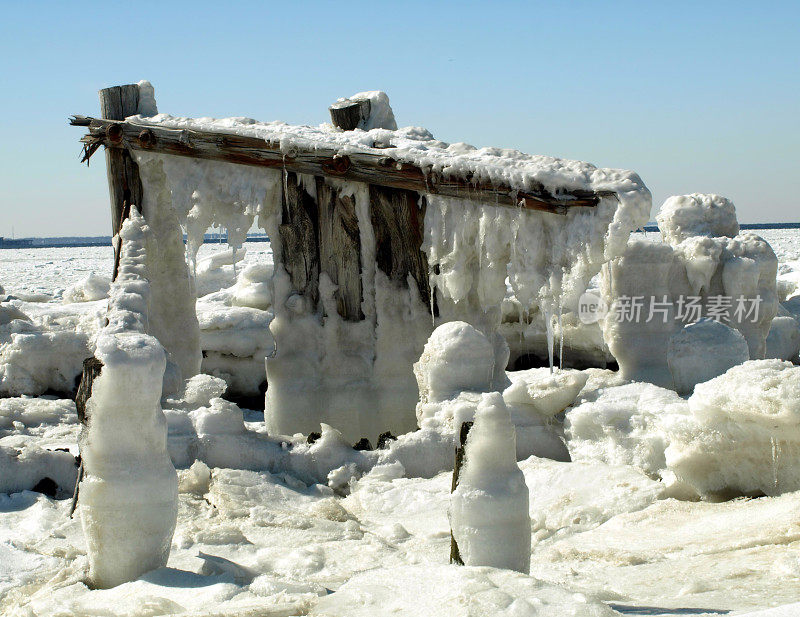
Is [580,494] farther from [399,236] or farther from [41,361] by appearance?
[41,361]

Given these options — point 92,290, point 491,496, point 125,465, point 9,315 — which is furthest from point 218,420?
point 92,290

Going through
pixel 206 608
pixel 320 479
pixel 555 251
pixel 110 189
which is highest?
pixel 110 189

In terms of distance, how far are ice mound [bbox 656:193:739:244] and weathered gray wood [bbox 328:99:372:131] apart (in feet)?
12.2

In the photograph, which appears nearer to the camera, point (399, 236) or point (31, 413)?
A: point (399, 236)

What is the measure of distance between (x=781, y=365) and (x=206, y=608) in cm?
397

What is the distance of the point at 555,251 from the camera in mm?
7559

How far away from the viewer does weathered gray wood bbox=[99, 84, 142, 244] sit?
9211mm

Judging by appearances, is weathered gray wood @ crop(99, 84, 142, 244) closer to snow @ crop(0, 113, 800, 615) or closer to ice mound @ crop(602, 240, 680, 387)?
snow @ crop(0, 113, 800, 615)

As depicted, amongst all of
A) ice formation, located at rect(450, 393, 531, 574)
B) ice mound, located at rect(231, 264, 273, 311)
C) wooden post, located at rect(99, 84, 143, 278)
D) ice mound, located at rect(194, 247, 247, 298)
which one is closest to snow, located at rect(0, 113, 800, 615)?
ice formation, located at rect(450, 393, 531, 574)

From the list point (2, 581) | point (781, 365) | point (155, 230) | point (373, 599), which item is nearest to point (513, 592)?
point (373, 599)

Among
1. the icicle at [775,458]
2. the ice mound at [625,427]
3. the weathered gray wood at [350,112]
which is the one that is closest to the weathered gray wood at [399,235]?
the weathered gray wood at [350,112]

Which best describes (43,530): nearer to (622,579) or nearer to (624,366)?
(622,579)

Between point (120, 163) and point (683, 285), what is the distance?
19.0ft

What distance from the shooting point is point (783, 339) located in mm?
11977
